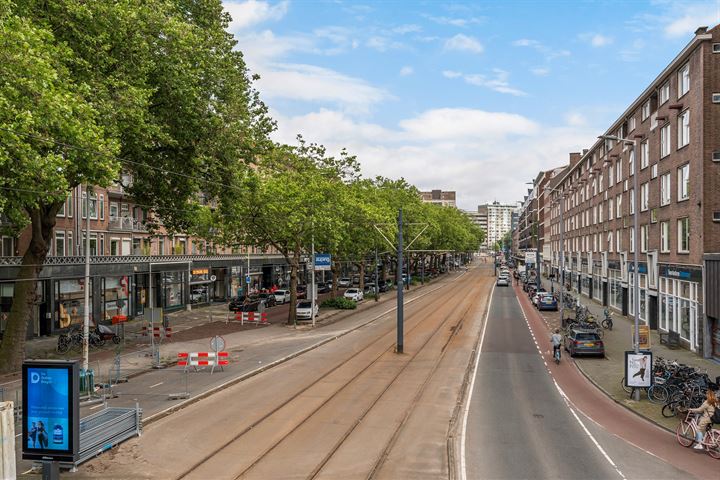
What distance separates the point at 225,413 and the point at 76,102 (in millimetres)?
10976

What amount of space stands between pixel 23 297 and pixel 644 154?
4021 centimetres

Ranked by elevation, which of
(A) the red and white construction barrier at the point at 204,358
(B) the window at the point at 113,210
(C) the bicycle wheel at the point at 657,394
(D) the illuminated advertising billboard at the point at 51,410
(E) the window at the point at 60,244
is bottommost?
(C) the bicycle wheel at the point at 657,394

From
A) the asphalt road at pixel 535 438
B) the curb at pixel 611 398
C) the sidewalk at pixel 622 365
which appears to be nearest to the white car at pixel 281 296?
the sidewalk at pixel 622 365

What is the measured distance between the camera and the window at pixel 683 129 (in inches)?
1321

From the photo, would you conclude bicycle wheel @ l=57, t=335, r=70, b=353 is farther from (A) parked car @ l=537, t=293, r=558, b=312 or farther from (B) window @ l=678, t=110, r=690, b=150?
(A) parked car @ l=537, t=293, r=558, b=312

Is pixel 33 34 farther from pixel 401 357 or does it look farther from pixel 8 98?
pixel 401 357

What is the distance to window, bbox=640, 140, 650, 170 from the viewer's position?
42.4 meters

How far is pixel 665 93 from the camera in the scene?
38.4 m

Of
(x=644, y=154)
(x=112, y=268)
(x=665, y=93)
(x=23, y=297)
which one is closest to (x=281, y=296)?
(x=112, y=268)

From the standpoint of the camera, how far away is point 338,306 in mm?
58156

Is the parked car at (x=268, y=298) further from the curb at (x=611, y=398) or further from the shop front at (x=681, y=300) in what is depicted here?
the curb at (x=611, y=398)

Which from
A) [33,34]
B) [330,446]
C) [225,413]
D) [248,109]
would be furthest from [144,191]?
[330,446]

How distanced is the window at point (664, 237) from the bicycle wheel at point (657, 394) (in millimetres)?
18565

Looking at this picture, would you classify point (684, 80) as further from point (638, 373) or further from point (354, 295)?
point (354, 295)
